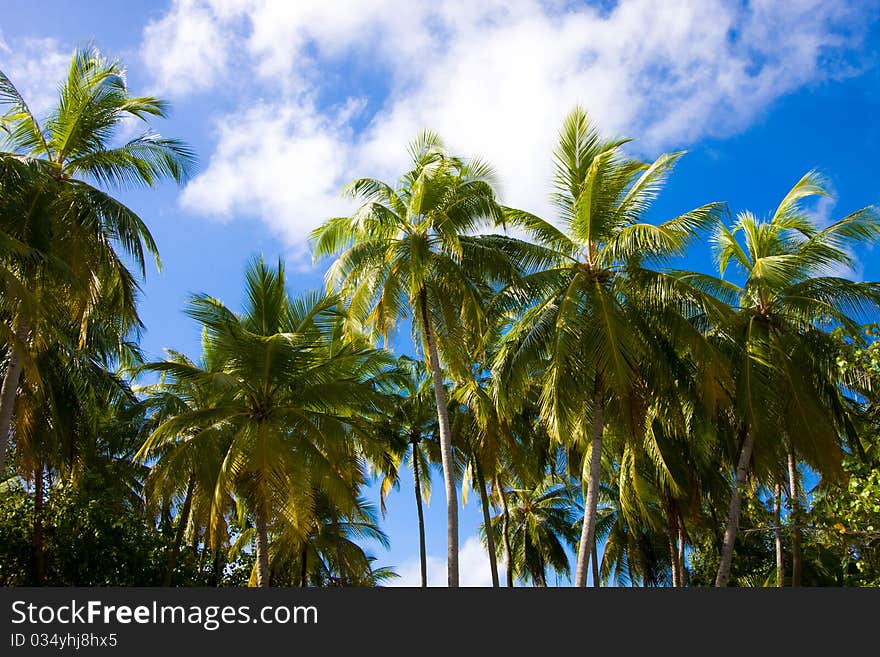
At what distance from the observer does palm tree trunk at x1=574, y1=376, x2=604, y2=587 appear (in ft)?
45.5

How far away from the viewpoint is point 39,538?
15.7 m

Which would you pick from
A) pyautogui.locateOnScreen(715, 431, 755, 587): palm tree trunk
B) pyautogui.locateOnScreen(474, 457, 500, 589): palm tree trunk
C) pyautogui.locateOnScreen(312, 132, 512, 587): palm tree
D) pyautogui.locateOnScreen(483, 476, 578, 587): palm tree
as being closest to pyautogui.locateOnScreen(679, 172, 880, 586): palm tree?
pyautogui.locateOnScreen(715, 431, 755, 587): palm tree trunk

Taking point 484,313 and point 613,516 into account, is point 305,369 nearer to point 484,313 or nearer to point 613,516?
point 484,313

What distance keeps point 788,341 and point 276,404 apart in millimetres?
9982

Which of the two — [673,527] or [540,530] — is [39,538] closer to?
[673,527]

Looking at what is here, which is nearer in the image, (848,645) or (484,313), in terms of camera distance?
(848,645)

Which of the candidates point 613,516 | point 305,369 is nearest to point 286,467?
point 305,369

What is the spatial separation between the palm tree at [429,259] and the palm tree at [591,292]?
0.83 meters

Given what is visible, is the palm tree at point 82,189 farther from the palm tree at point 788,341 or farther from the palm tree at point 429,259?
the palm tree at point 788,341

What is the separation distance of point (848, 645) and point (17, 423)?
13454 millimetres

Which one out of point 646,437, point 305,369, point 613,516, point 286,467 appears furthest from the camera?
point 613,516

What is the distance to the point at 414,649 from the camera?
6711 mm

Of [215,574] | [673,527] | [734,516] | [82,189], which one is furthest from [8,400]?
[673,527]

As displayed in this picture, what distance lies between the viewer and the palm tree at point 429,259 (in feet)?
50.6
